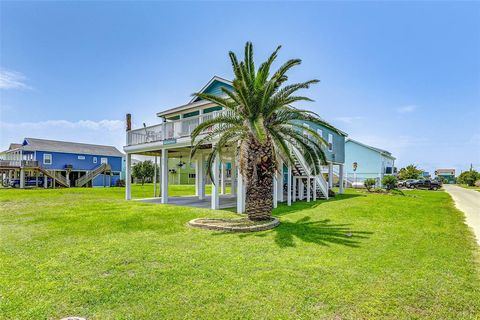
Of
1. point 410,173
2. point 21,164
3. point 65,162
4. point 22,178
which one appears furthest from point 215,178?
point 410,173

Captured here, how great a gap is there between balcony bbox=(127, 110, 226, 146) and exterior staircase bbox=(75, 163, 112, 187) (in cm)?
2482

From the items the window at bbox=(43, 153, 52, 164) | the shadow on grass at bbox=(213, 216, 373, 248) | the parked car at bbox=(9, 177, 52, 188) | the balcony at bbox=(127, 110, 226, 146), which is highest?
the balcony at bbox=(127, 110, 226, 146)

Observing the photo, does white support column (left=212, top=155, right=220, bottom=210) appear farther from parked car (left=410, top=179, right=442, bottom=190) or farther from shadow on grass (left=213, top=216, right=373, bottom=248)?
parked car (left=410, top=179, right=442, bottom=190)

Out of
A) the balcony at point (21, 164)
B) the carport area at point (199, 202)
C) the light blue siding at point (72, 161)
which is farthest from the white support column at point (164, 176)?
the light blue siding at point (72, 161)

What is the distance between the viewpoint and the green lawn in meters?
4.10

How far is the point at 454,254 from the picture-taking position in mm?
6852

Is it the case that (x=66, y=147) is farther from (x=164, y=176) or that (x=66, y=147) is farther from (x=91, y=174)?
(x=164, y=176)

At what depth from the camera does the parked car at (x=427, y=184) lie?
3784cm

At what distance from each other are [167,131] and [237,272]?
40.9 ft

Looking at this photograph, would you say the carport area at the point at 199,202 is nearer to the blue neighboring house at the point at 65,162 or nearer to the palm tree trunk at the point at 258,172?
the palm tree trunk at the point at 258,172

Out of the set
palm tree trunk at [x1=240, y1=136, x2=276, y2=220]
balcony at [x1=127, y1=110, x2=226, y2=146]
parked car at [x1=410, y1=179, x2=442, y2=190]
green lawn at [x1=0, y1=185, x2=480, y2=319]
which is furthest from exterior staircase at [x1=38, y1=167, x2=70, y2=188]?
parked car at [x1=410, y1=179, x2=442, y2=190]

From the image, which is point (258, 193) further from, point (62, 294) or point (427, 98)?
point (427, 98)

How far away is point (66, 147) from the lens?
40531 mm

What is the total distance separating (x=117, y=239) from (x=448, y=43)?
18742 millimetres
